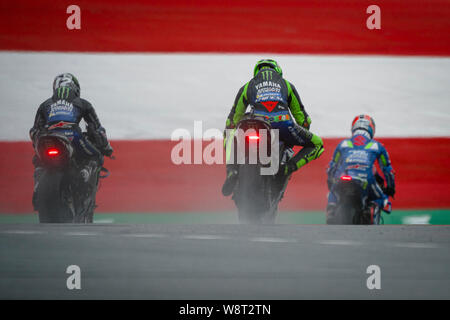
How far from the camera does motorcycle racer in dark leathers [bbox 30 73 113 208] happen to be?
5.75m

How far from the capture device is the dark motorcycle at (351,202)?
19.5 ft

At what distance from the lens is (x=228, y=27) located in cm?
727

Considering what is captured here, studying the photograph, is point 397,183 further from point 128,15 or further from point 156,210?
point 128,15

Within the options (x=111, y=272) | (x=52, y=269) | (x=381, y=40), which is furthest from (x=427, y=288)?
(x=381, y=40)

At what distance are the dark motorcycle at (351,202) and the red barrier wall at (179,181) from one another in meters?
1.04

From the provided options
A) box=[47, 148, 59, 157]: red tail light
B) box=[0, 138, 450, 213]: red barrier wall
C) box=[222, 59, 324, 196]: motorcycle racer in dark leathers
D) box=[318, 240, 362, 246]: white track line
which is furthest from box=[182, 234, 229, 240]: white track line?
box=[0, 138, 450, 213]: red barrier wall

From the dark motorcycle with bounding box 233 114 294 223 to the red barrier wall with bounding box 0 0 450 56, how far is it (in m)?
2.11

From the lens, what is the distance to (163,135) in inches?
280

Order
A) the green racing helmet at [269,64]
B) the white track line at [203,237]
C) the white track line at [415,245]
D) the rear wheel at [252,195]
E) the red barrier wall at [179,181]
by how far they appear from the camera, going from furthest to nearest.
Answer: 1. the red barrier wall at [179,181]
2. the green racing helmet at [269,64]
3. the rear wheel at [252,195]
4. the white track line at [203,237]
5. the white track line at [415,245]

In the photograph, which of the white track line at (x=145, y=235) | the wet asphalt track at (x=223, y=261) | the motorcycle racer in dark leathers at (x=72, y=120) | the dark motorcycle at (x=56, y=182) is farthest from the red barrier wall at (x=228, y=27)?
the white track line at (x=145, y=235)

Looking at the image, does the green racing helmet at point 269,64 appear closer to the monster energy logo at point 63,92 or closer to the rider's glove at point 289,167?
the rider's glove at point 289,167

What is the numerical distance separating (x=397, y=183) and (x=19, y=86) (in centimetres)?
306

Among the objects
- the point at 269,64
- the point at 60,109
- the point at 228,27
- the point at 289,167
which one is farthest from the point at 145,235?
the point at 228,27

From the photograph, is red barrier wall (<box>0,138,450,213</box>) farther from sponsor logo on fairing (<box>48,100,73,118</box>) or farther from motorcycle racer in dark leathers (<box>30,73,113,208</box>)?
sponsor logo on fairing (<box>48,100,73,118</box>)
